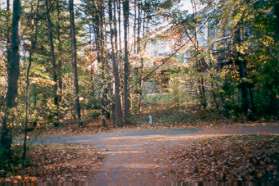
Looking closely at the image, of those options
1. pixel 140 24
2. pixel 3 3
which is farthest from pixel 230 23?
pixel 140 24

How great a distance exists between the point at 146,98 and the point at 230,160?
28.3m

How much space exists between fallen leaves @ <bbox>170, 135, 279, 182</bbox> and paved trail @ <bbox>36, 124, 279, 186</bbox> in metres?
0.52

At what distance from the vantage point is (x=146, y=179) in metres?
9.22

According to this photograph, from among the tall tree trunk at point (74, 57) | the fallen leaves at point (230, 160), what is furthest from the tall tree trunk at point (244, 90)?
the tall tree trunk at point (74, 57)

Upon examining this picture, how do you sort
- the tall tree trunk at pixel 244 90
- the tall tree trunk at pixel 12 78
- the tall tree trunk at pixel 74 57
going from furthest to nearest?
1. the tall tree trunk at pixel 74 57
2. the tall tree trunk at pixel 244 90
3. the tall tree trunk at pixel 12 78

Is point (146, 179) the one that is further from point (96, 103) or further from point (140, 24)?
point (140, 24)

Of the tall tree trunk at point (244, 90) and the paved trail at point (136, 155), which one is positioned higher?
the tall tree trunk at point (244, 90)

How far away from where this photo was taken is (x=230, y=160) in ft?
33.2

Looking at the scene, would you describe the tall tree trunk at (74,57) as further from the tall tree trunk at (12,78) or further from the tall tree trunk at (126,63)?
the tall tree trunk at (12,78)

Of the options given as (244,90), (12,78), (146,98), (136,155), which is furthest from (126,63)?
(12,78)

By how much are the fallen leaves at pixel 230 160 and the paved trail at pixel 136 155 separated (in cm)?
52

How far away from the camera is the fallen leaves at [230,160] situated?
346 inches

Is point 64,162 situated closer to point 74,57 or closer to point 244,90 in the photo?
point 74,57

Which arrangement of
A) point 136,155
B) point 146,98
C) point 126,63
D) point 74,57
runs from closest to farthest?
point 136,155
point 74,57
point 126,63
point 146,98
